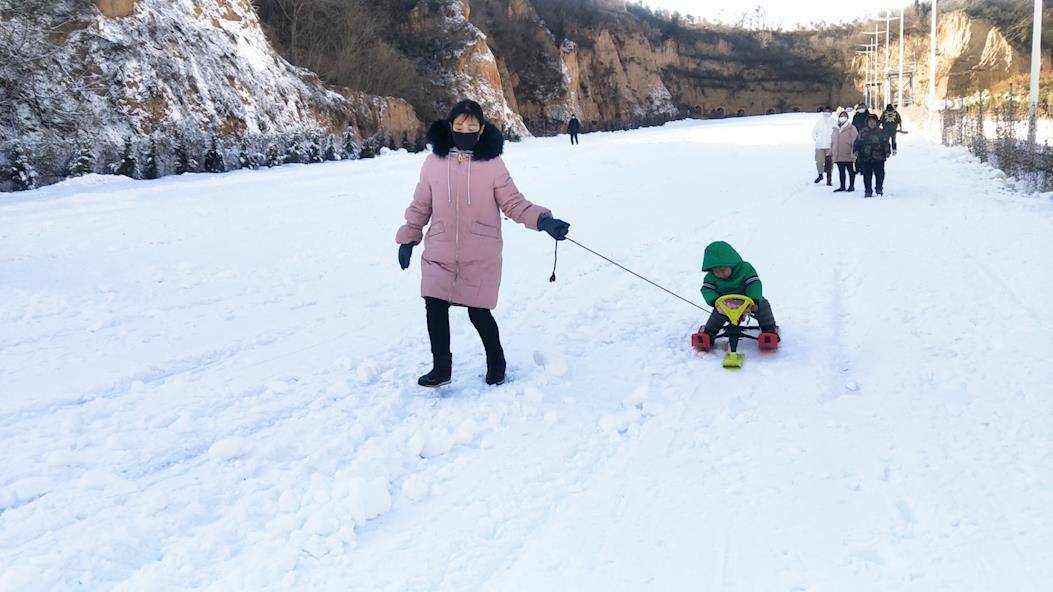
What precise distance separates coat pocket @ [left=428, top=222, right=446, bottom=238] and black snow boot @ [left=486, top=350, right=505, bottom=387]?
0.87 metres

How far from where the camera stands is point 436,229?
504 cm

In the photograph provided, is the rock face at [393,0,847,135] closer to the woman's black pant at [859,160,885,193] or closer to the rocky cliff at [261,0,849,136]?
the rocky cliff at [261,0,849,136]

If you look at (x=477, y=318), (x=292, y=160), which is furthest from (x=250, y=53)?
(x=477, y=318)

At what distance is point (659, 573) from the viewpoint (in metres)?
3.04

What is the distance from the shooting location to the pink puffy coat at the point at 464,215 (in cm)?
493

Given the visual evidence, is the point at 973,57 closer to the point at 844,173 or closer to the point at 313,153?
the point at 313,153

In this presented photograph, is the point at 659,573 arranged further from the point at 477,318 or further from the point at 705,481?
the point at 477,318

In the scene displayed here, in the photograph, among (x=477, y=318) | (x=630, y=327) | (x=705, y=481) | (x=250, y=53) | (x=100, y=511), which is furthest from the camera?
(x=250, y=53)

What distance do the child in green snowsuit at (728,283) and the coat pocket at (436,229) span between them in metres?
1.94

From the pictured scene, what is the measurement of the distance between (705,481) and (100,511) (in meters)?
2.69

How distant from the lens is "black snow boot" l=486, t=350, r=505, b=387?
5266 mm

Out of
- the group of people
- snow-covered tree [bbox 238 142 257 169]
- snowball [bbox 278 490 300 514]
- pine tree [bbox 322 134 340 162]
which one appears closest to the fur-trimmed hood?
snowball [bbox 278 490 300 514]

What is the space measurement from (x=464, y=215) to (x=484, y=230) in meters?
0.16

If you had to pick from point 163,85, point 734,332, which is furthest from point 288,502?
point 163,85
